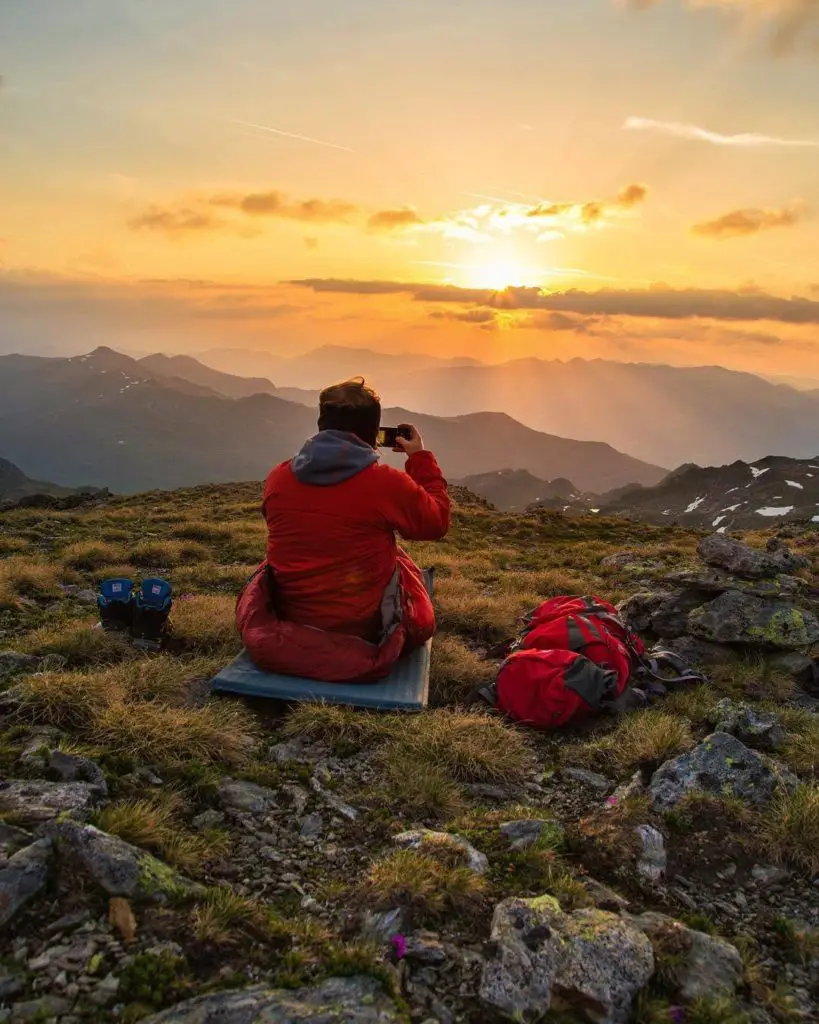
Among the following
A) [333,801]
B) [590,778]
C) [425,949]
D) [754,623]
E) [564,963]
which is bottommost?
[590,778]

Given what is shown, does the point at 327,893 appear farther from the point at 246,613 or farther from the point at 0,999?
the point at 246,613

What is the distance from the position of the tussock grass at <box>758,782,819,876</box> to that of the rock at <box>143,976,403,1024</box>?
3144mm

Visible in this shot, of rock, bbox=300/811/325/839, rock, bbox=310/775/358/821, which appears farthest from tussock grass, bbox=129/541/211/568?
rock, bbox=300/811/325/839

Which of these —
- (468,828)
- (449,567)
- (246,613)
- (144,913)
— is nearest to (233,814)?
(144,913)

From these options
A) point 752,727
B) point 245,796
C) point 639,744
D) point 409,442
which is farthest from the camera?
point 409,442

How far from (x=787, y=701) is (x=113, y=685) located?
25.2ft

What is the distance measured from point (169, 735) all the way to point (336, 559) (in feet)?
8.04

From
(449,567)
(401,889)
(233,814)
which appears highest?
(401,889)

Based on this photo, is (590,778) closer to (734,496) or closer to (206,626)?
(206,626)

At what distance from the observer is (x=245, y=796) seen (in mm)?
5125

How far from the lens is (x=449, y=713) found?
7066mm

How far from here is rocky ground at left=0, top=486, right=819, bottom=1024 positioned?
125 inches

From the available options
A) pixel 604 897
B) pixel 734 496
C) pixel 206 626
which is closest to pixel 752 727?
pixel 604 897

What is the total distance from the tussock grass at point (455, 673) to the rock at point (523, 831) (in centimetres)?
300
